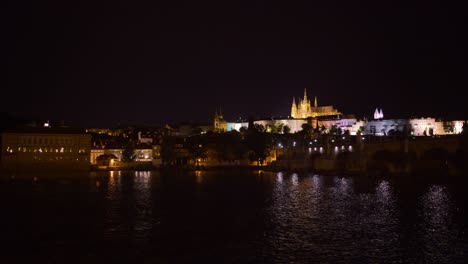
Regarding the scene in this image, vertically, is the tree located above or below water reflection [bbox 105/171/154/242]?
above

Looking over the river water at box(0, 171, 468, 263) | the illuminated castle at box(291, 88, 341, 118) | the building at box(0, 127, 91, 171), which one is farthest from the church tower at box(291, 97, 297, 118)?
the river water at box(0, 171, 468, 263)

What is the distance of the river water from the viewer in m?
19.1

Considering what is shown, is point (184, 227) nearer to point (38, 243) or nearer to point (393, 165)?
point (38, 243)

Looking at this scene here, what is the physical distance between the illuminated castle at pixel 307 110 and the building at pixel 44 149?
360 feet

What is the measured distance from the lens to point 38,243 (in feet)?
69.8

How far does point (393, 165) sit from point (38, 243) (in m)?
48.6

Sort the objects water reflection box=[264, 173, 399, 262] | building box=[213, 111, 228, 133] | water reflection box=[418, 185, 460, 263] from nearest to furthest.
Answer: water reflection box=[418, 185, 460, 263], water reflection box=[264, 173, 399, 262], building box=[213, 111, 228, 133]

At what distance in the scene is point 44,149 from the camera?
3152 inches

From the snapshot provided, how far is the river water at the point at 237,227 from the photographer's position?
19125 mm

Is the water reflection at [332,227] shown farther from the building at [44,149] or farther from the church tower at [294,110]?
the church tower at [294,110]

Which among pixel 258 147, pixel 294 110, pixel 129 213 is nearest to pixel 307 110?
pixel 294 110

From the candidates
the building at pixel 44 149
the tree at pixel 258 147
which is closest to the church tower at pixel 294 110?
the tree at pixel 258 147

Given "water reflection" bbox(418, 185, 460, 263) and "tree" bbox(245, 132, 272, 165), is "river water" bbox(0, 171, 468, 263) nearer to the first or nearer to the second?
"water reflection" bbox(418, 185, 460, 263)

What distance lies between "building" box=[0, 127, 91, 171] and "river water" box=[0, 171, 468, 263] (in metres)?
37.7
